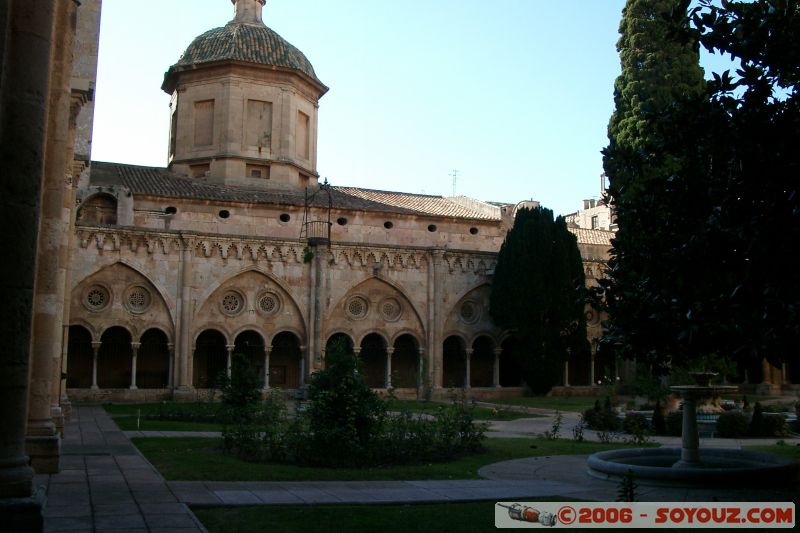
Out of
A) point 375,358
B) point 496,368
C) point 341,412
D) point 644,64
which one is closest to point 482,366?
point 496,368

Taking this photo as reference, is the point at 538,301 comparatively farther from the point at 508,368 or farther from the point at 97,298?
the point at 97,298

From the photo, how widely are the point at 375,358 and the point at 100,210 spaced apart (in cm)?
1231

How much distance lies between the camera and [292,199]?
108ft

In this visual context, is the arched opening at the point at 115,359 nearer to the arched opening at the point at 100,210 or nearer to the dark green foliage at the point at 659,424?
the arched opening at the point at 100,210

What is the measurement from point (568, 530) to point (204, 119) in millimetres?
30687

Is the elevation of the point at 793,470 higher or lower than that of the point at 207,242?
lower

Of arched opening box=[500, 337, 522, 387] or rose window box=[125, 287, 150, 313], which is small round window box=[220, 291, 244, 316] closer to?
rose window box=[125, 287, 150, 313]

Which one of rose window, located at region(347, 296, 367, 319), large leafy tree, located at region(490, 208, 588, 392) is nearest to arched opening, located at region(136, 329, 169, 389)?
rose window, located at region(347, 296, 367, 319)

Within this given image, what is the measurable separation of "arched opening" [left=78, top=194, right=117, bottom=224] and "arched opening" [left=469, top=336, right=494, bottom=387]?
16063mm

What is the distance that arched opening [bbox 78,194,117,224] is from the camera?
30.5 m

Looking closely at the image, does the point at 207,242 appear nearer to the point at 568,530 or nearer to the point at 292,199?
the point at 292,199

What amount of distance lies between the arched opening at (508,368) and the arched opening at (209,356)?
11.8 m

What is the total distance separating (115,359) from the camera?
30.0 meters

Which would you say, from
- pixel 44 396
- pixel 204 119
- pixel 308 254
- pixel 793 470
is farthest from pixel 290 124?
pixel 793 470
